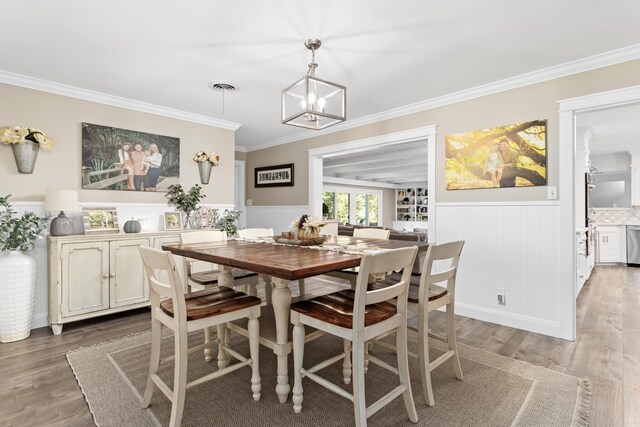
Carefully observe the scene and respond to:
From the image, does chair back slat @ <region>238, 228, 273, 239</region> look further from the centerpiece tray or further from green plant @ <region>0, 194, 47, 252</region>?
green plant @ <region>0, 194, 47, 252</region>

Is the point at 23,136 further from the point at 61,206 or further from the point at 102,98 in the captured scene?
the point at 102,98

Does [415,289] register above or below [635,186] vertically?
below

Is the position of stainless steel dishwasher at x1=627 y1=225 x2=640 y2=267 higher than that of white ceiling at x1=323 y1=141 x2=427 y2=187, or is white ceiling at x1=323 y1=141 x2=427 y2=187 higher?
white ceiling at x1=323 y1=141 x2=427 y2=187

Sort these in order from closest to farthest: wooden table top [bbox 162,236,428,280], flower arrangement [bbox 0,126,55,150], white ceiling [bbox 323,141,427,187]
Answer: wooden table top [bbox 162,236,428,280]
flower arrangement [bbox 0,126,55,150]
white ceiling [bbox 323,141,427,187]

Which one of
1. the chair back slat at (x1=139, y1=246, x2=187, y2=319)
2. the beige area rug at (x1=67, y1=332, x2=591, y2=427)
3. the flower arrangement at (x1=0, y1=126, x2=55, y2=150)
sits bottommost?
the beige area rug at (x1=67, y1=332, x2=591, y2=427)

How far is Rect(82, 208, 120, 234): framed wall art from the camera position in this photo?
11.2ft

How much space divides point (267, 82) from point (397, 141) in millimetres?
1751

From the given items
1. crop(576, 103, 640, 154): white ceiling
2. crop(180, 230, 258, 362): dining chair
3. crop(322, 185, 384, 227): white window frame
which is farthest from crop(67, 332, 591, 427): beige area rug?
crop(322, 185, 384, 227): white window frame

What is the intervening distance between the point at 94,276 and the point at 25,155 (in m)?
1.28

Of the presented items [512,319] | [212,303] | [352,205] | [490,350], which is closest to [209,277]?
[212,303]

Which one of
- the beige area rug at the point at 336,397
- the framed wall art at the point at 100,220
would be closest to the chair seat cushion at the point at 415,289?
the beige area rug at the point at 336,397

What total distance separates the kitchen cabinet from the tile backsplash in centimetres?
28

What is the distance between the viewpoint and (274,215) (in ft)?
18.9

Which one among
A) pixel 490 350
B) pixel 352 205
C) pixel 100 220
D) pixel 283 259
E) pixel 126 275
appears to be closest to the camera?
pixel 283 259
